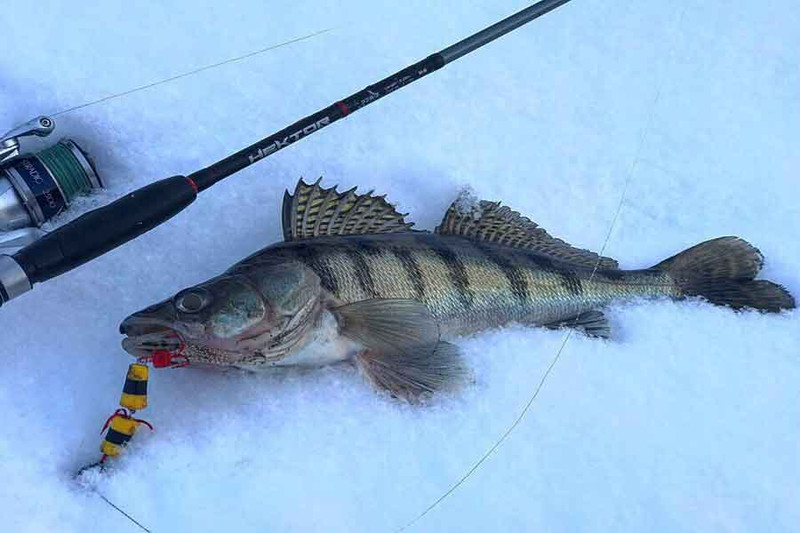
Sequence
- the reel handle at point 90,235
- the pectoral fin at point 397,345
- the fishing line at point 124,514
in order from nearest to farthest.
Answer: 1. the reel handle at point 90,235
2. the fishing line at point 124,514
3. the pectoral fin at point 397,345

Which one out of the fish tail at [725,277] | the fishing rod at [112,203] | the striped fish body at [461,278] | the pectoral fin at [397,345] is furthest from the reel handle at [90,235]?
the fish tail at [725,277]

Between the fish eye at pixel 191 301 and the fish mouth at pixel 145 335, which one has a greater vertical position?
the fish eye at pixel 191 301

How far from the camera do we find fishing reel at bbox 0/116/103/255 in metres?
2.23

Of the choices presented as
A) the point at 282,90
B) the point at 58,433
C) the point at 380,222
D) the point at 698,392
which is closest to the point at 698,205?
the point at 698,392

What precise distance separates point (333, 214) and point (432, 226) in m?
0.50

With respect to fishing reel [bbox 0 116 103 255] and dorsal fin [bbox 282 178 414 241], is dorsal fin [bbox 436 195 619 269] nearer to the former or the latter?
dorsal fin [bbox 282 178 414 241]

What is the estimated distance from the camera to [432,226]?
2.79 meters

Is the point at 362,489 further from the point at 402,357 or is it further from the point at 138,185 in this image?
the point at 138,185

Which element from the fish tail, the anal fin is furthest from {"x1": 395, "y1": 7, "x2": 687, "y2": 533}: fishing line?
the fish tail

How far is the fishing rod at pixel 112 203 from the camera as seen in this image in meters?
1.78

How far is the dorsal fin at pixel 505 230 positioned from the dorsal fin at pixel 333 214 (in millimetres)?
188

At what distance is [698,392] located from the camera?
2426 millimetres

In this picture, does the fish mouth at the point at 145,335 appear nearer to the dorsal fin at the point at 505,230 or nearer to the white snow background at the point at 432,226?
the white snow background at the point at 432,226

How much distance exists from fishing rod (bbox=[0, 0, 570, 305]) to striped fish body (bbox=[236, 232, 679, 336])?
→ 11.3 inches
